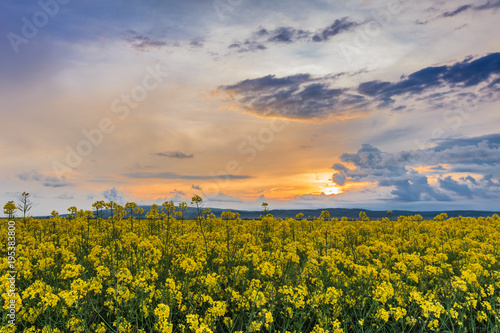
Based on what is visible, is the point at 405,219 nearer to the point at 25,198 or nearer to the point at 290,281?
the point at 290,281

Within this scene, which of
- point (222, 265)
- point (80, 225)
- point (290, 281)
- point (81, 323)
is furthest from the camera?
point (80, 225)

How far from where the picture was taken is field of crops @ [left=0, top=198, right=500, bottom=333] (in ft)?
18.5

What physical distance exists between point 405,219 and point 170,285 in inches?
665

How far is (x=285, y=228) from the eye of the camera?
46.2ft

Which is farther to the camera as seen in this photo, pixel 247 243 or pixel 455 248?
pixel 455 248

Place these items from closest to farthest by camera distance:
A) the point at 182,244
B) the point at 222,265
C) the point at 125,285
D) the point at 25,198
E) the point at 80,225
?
1. the point at 125,285
2. the point at 222,265
3. the point at 182,244
4. the point at 25,198
5. the point at 80,225

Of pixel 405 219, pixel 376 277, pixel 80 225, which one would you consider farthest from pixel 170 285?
pixel 405 219

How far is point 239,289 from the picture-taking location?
7422 mm

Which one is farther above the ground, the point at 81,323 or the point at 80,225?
the point at 80,225

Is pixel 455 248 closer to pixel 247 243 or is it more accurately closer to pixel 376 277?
pixel 376 277

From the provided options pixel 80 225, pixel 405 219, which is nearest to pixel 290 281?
pixel 80 225

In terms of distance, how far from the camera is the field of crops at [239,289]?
564cm

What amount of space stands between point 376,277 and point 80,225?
32.4 ft

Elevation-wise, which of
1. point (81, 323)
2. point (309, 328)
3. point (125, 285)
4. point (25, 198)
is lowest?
point (309, 328)
